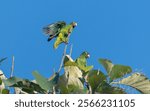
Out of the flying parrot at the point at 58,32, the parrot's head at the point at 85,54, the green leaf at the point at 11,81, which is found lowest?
the green leaf at the point at 11,81

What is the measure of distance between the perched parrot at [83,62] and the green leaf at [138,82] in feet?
0.52

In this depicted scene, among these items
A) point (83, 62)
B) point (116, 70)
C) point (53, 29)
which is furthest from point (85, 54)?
point (116, 70)

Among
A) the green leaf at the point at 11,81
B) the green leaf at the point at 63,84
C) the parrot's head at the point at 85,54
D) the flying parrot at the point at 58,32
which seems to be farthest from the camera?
the flying parrot at the point at 58,32

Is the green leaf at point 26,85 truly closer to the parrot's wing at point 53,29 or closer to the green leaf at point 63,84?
the green leaf at point 63,84

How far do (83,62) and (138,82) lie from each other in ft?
1.05

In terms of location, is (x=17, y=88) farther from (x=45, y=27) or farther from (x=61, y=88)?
(x=45, y=27)

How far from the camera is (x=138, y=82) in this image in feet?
7.20

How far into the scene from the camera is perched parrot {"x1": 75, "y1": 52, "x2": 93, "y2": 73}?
2.25 m

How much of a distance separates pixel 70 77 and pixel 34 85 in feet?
0.55

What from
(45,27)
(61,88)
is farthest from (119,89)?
(45,27)

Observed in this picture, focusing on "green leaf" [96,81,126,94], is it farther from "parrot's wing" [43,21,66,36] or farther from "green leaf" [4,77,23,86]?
"parrot's wing" [43,21,66,36]

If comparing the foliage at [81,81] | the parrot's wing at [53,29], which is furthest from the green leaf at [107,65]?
the parrot's wing at [53,29]

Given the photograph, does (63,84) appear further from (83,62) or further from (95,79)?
(83,62)

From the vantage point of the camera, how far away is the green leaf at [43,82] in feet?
7.02
